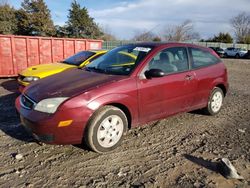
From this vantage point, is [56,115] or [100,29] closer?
[56,115]

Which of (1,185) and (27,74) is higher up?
(27,74)

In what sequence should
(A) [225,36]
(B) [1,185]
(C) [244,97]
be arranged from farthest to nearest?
(A) [225,36] → (C) [244,97] → (B) [1,185]

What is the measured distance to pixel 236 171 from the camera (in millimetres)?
3516

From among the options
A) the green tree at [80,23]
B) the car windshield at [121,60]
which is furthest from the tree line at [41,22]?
the car windshield at [121,60]

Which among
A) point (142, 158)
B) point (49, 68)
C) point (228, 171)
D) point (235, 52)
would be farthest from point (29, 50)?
point (235, 52)

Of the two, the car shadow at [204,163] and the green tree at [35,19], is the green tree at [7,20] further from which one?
the car shadow at [204,163]

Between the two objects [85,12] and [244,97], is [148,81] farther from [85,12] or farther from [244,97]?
[85,12]

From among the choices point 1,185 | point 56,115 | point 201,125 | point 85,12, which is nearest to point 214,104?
point 201,125

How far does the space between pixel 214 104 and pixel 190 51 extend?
1.43 m

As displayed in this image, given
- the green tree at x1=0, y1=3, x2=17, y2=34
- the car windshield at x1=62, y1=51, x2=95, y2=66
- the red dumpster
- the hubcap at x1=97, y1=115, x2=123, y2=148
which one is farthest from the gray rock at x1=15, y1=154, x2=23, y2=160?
the green tree at x1=0, y1=3, x2=17, y2=34

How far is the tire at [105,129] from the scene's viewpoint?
3869 mm

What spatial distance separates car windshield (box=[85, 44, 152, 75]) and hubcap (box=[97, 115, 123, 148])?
0.82 m

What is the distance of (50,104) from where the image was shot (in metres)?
3.73

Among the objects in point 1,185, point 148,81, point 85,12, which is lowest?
point 1,185
